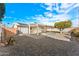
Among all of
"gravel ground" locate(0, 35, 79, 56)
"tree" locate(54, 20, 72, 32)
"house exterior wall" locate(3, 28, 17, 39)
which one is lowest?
"gravel ground" locate(0, 35, 79, 56)

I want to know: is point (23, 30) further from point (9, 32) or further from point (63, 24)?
point (63, 24)

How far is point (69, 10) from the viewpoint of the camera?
5.20 ft

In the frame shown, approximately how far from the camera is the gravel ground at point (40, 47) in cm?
158

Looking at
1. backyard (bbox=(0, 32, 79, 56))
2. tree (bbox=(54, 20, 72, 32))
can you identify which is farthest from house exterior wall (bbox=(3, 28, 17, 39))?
tree (bbox=(54, 20, 72, 32))

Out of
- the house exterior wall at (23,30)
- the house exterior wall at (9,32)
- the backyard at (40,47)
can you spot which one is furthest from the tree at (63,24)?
the house exterior wall at (9,32)

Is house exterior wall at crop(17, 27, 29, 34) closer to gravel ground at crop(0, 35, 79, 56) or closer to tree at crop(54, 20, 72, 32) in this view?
gravel ground at crop(0, 35, 79, 56)

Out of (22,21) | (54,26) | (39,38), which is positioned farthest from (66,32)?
(22,21)

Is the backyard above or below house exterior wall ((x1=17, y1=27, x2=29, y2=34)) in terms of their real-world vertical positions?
below

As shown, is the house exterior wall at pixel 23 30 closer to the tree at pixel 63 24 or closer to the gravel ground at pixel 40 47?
the gravel ground at pixel 40 47

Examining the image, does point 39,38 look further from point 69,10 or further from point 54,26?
point 69,10

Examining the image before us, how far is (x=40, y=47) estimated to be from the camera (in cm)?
158

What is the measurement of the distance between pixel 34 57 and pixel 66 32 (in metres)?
0.30

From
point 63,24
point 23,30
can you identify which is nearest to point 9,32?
point 23,30

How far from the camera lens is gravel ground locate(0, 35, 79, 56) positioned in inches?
62.1
